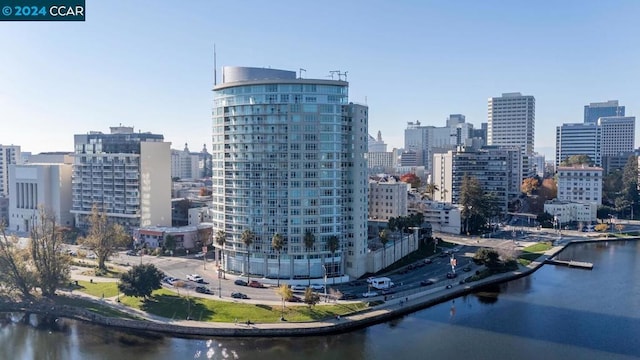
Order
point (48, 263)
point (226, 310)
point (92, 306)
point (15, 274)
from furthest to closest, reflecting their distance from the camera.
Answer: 1. point (48, 263)
2. point (15, 274)
3. point (92, 306)
4. point (226, 310)

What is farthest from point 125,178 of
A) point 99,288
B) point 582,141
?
point 582,141

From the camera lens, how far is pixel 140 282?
5409cm

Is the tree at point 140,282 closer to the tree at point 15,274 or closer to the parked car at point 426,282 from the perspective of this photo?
the tree at point 15,274

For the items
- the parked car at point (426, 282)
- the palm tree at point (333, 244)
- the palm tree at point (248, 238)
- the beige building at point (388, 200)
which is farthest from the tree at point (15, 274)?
the beige building at point (388, 200)

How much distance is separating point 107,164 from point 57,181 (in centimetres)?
1504

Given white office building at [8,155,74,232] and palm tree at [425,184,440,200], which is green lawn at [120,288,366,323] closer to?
white office building at [8,155,74,232]

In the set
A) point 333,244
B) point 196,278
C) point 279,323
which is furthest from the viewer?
point 196,278

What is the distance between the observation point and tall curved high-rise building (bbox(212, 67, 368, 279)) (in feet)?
207

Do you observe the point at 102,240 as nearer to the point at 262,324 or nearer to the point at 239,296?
the point at 239,296

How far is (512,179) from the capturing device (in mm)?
136250

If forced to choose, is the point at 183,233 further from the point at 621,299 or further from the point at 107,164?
the point at 621,299

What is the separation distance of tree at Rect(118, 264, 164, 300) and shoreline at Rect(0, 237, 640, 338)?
9.64ft

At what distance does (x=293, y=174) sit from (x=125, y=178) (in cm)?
3986

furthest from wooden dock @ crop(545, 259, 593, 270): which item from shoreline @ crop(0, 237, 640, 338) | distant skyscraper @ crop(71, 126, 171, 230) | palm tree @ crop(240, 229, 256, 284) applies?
distant skyscraper @ crop(71, 126, 171, 230)
